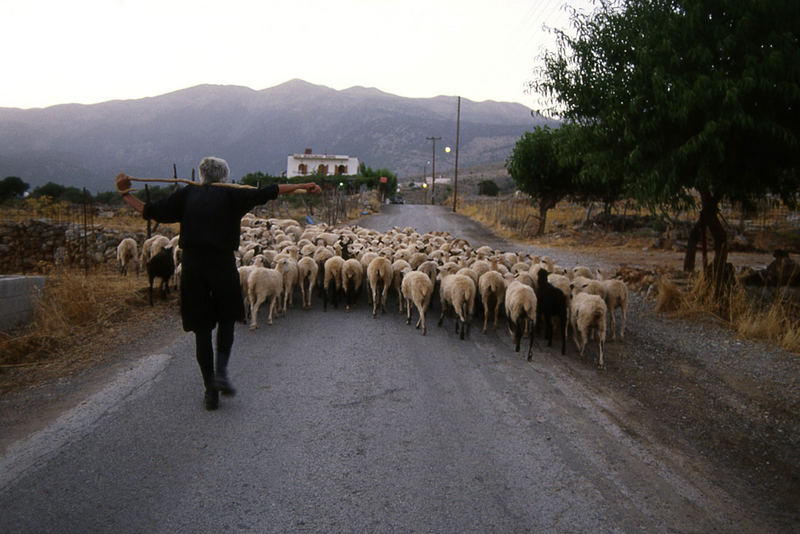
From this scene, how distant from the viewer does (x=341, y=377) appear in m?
5.74

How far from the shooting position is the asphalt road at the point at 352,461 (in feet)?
10.5

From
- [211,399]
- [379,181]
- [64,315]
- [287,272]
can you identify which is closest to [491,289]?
[287,272]

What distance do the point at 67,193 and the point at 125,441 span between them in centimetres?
4593

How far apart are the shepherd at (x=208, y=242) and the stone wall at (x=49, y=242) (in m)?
13.8

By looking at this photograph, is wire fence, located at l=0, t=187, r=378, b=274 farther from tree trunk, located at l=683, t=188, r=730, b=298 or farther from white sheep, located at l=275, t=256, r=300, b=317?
tree trunk, located at l=683, t=188, r=730, b=298

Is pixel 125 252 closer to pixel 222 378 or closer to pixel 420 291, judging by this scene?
pixel 420 291

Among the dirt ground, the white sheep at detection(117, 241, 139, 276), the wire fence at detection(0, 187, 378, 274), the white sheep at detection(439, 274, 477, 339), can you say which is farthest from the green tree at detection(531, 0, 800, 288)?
the wire fence at detection(0, 187, 378, 274)

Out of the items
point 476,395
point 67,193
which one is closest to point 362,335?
point 476,395

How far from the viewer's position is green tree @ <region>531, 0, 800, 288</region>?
702 centimetres

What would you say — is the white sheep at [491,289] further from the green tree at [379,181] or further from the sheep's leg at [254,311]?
the green tree at [379,181]

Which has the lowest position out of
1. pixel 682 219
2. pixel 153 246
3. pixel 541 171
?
pixel 153 246

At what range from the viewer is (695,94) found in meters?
7.16

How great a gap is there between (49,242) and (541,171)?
21.4 meters

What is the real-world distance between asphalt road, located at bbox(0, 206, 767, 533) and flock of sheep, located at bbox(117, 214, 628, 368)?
1364mm
